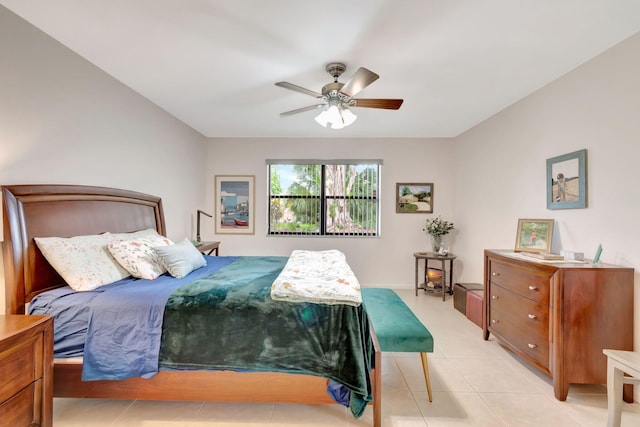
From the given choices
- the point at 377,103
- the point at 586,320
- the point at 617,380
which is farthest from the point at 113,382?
the point at 586,320

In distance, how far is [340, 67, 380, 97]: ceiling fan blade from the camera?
191 cm

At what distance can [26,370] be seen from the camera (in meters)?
1.30

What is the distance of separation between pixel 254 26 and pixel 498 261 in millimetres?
2861

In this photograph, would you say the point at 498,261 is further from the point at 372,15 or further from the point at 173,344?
the point at 173,344

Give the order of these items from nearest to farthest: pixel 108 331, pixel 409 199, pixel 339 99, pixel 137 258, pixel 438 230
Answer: pixel 108 331 < pixel 137 258 < pixel 339 99 < pixel 438 230 < pixel 409 199

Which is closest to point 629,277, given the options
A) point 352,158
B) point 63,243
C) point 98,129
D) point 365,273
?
point 365,273

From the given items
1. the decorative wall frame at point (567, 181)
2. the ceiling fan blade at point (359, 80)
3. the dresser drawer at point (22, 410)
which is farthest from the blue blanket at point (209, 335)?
the decorative wall frame at point (567, 181)

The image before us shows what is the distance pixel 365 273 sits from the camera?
4461mm

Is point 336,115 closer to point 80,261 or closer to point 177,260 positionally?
point 177,260

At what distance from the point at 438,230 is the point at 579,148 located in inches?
82.3

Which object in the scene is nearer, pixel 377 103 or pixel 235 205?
pixel 377 103

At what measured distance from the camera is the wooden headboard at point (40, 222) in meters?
1.69

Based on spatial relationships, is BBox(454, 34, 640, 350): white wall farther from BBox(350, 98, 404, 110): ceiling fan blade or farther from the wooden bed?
the wooden bed

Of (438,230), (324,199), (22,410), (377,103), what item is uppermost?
(377,103)
